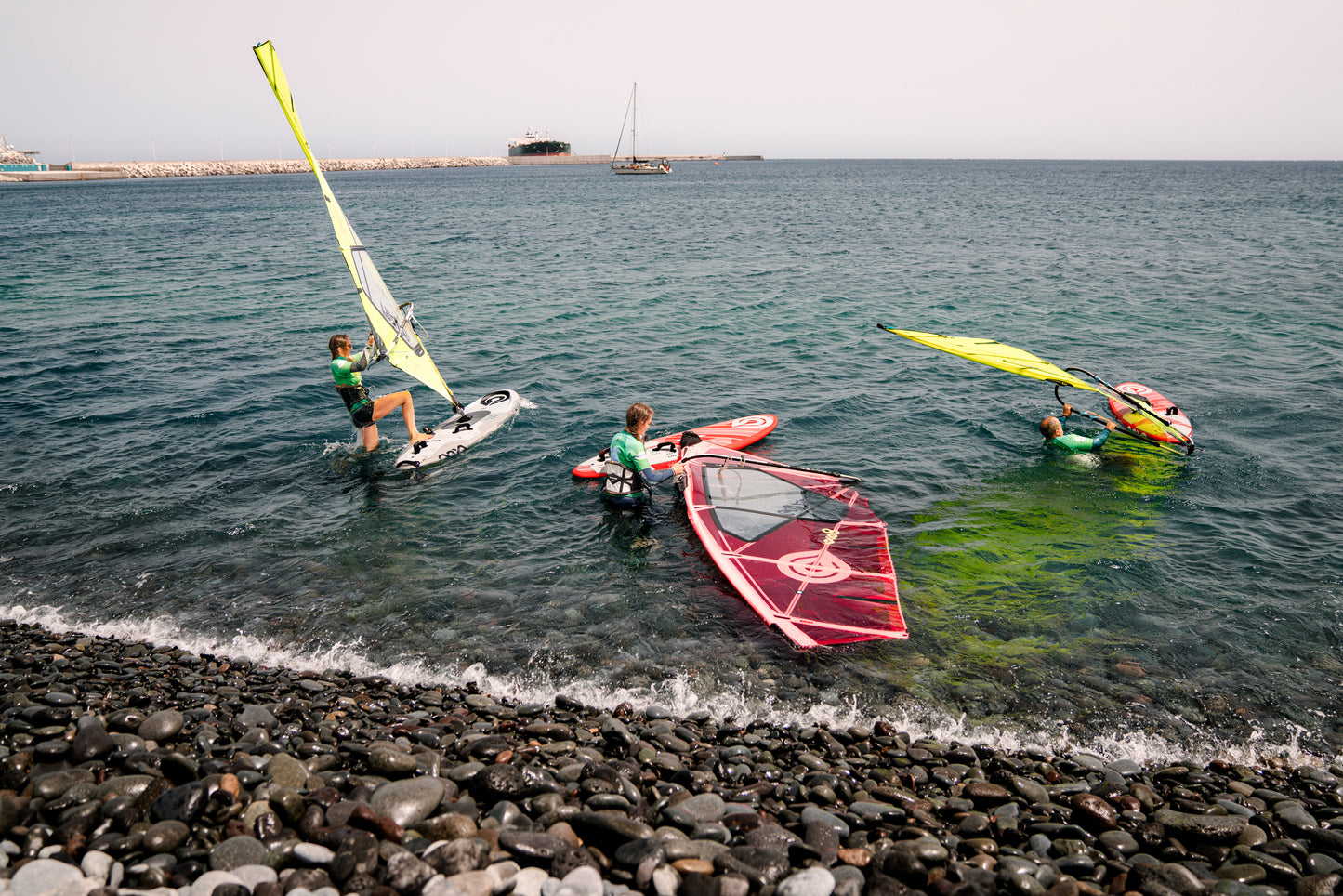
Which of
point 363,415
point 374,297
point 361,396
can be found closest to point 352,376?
Answer: point 361,396

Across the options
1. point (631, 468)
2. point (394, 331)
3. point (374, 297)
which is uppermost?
point (374, 297)

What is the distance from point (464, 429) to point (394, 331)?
7.76ft

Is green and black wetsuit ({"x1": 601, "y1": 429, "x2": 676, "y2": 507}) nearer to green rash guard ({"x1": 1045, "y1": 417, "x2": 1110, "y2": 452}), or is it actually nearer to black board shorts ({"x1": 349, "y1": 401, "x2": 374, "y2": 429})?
black board shorts ({"x1": 349, "y1": 401, "x2": 374, "y2": 429})

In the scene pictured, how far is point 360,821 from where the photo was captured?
4625 mm

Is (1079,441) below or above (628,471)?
below

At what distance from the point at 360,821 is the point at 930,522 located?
30.3 feet

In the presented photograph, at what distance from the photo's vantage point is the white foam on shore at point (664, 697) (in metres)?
6.87

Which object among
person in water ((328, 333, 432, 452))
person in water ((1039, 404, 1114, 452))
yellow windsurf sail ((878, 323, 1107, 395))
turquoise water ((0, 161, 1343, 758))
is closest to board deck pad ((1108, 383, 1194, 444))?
person in water ((1039, 404, 1114, 452))

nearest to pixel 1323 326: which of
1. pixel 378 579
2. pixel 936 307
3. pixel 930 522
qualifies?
pixel 936 307

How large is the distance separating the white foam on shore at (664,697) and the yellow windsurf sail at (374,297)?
5884mm

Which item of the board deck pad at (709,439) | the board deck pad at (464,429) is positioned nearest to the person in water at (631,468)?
the board deck pad at (709,439)

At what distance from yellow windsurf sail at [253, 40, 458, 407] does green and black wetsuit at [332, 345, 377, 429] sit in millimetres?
461

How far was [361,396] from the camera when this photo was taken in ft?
42.3

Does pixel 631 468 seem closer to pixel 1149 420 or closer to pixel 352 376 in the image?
pixel 352 376
